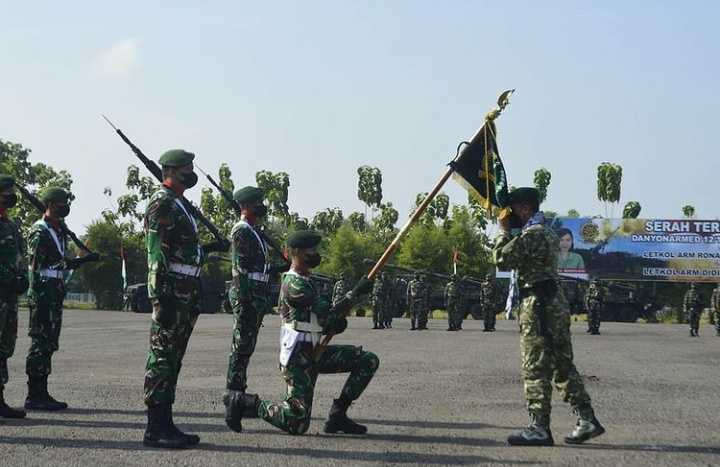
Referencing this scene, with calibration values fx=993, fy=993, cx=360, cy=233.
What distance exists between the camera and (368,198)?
8112 cm

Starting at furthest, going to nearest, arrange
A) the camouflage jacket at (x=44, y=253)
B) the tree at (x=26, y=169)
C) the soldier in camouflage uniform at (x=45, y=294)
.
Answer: the tree at (x=26, y=169) < the camouflage jacket at (x=44, y=253) < the soldier in camouflage uniform at (x=45, y=294)

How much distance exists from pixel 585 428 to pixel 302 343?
7.38 feet

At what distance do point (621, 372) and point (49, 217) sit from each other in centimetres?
870

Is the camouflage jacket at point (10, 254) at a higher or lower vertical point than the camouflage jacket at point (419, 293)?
lower

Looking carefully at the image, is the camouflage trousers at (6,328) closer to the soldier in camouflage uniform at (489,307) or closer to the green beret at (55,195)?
the green beret at (55,195)

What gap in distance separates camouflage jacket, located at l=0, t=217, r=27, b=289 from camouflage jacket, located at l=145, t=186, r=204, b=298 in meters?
1.84

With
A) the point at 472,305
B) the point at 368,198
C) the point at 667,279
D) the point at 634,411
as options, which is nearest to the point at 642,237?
the point at 667,279

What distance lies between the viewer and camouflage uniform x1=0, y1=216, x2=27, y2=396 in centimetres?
865

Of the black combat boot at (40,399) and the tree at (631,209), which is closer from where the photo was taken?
the black combat boot at (40,399)

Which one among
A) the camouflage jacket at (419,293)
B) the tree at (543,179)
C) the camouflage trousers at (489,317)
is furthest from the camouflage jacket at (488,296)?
the tree at (543,179)

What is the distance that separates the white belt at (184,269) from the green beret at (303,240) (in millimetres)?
773

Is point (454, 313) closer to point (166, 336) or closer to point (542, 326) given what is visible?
point (542, 326)

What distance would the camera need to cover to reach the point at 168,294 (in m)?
7.43

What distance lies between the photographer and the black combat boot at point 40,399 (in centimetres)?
924
